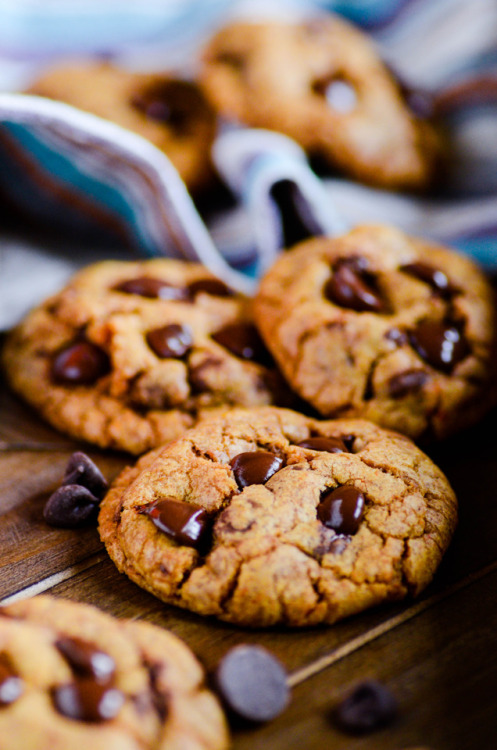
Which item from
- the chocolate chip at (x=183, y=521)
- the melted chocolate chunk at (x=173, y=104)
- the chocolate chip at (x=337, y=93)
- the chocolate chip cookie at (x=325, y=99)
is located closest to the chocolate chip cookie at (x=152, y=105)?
the melted chocolate chunk at (x=173, y=104)

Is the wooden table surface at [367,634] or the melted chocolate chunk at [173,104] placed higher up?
the melted chocolate chunk at [173,104]

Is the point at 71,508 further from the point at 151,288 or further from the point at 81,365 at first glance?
the point at 151,288

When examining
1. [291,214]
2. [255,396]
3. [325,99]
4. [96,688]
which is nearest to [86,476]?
[255,396]

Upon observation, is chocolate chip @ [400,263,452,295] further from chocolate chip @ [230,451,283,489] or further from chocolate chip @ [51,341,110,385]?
chocolate chip @ [51,341,110,385]

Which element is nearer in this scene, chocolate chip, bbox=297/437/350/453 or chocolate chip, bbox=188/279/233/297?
chocolate chip, bbox=297/437/350/453

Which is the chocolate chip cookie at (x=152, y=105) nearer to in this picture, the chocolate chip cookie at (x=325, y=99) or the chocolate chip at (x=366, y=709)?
the chocolate chip cookie at (x=325, y=99)

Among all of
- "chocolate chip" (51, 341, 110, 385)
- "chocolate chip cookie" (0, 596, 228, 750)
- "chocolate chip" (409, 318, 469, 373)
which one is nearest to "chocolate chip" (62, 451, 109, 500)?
"chocolate chip" (51, 341, 110, 385)

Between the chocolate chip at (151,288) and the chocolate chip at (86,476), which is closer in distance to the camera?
the chocolate chip at (86,476)
